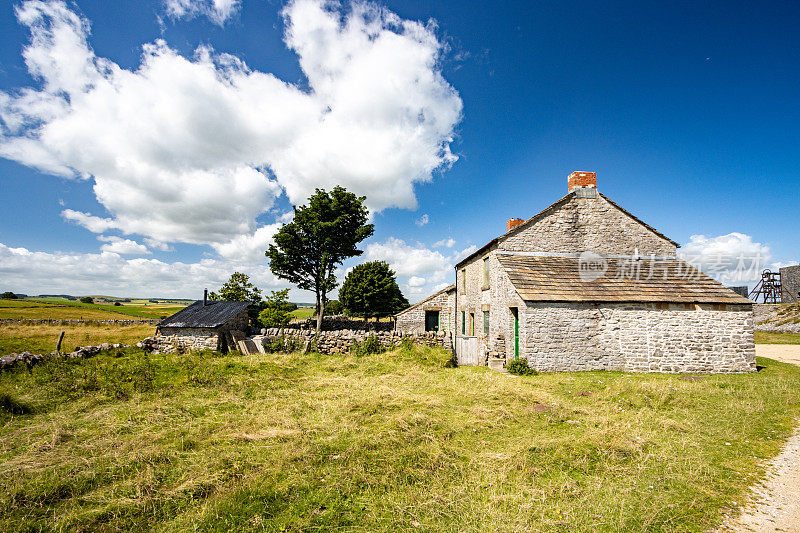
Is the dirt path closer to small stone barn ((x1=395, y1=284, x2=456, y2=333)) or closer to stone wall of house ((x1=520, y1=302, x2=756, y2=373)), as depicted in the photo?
stone wall of house ((x1=520, y1=302, x2=756, y2=373))

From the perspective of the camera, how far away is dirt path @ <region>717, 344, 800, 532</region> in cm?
368

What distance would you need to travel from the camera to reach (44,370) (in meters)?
10.6

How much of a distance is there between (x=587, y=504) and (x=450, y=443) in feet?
7.61

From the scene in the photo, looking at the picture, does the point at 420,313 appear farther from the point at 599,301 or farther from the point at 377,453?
the point at 377,453

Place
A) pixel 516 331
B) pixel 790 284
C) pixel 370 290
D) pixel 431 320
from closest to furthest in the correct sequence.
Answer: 1. pixel 516 331
2. pixel 431 320
3. pixel 370 290
4. pixel 790 284

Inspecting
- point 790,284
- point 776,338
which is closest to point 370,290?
point 776,338

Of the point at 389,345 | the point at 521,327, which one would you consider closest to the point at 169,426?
the point at 389,345

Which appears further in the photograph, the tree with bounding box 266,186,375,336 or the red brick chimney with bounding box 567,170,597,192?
the tree with bounding box 266,186,375,336

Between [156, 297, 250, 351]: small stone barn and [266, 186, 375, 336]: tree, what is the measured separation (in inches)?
461

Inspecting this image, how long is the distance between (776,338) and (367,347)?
3247 cm

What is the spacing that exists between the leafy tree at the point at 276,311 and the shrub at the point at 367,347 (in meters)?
9.10

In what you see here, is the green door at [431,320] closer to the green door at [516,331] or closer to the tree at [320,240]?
the tree at [320,240]

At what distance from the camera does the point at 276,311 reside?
23.3 metres

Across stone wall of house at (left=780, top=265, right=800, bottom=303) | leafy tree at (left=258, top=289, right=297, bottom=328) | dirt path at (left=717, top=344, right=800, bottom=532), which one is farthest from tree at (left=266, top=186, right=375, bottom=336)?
stone wall of house at (left=780, top=265, right=800, bottom=303)
